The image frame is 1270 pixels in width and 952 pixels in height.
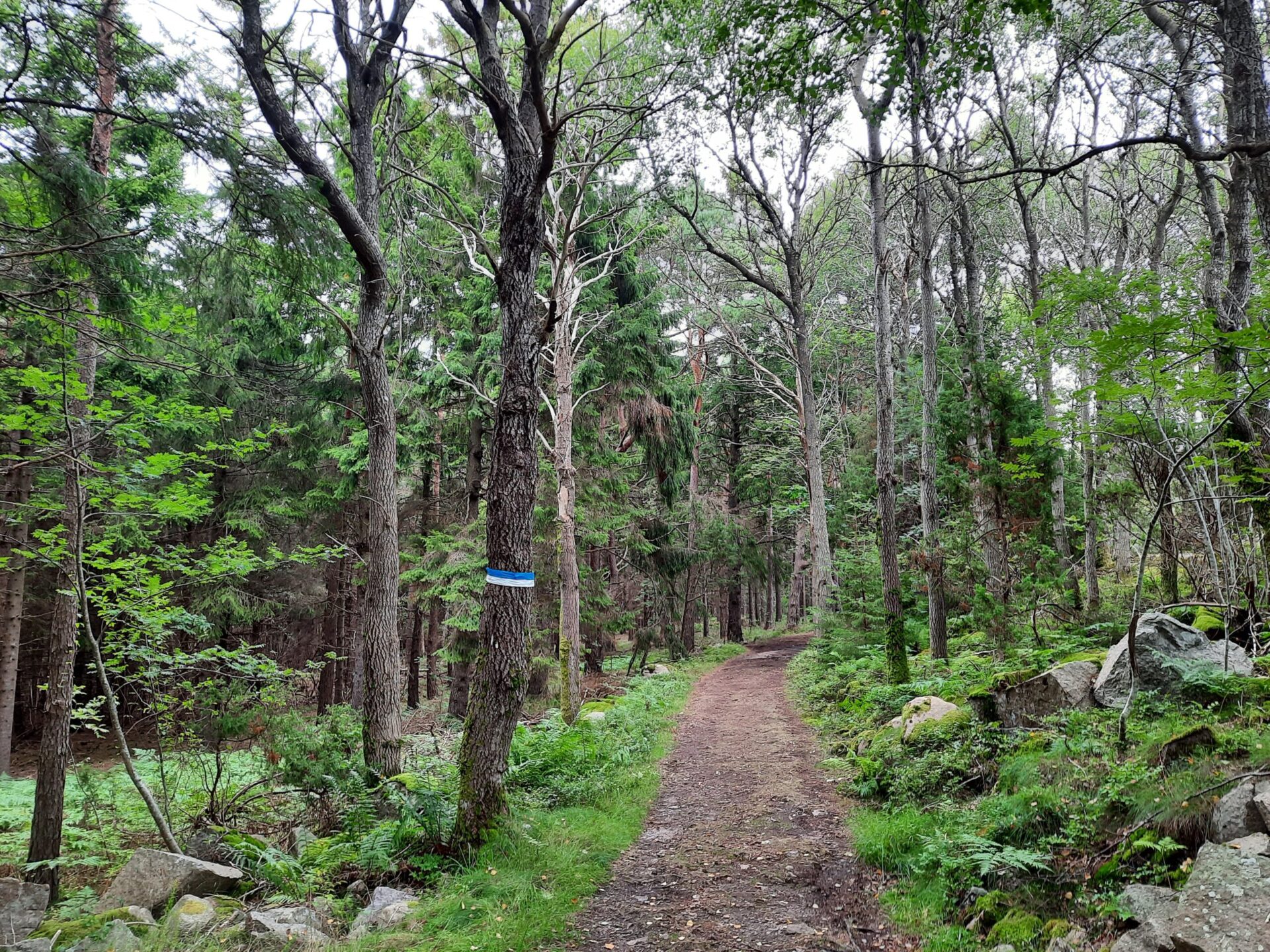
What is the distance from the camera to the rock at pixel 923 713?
673 centimetres

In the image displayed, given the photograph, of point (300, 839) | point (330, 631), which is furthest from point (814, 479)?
point (330, 631)

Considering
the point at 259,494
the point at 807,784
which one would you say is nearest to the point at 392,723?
the point at 807,784

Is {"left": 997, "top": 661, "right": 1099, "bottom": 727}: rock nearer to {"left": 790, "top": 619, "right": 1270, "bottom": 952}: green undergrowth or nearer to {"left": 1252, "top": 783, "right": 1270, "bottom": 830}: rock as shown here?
{"left": 790, "top": 619, "right": 1270, "bottom": 952}: green undergrowth

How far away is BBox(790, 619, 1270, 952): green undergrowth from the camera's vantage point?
3.47 metres

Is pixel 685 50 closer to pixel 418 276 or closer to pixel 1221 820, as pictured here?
pixel 418 276

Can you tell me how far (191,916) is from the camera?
371cm

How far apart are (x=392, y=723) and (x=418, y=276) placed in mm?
8342

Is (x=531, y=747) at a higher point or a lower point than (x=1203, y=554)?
lower

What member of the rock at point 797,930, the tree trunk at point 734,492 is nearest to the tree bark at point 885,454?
the rock at point 797,930

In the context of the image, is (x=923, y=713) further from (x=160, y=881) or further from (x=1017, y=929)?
(x=160, y=881)

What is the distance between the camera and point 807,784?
22.5ft

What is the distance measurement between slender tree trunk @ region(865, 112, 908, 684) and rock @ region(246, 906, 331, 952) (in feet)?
25.5

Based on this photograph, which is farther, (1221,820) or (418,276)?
(418,276)

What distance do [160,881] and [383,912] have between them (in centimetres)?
157
